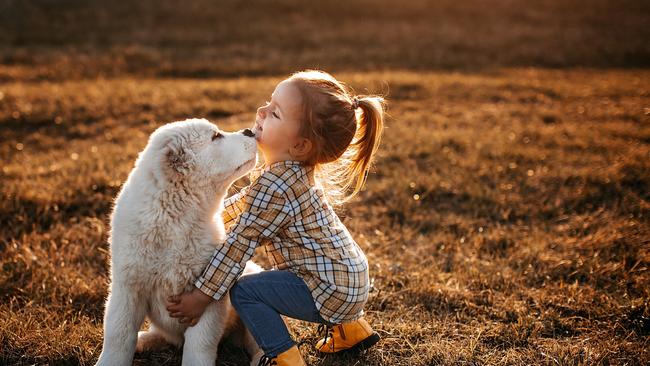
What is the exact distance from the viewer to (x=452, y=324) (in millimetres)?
3549

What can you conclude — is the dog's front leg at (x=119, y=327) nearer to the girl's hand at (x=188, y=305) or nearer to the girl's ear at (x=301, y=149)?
the girl's hand at (x=188, y=305)

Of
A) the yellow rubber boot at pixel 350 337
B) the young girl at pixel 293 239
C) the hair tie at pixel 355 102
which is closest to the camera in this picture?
the young girl at pixel 293 239

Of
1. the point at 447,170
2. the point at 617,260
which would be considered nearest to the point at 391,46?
the point at 447,170

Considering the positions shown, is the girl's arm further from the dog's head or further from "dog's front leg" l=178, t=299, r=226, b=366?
the dog's head

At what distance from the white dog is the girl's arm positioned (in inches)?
2.7

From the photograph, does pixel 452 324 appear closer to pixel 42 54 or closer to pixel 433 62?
pixel 433 62

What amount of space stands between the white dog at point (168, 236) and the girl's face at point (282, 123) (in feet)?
0.58

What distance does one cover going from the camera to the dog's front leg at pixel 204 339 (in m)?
2.72

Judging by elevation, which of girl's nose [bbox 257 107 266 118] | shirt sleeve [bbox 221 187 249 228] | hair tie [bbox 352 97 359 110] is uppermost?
hair tie [bbox 352 97 359 110]

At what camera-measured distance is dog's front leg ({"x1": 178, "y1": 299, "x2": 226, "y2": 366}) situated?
8.92 ft

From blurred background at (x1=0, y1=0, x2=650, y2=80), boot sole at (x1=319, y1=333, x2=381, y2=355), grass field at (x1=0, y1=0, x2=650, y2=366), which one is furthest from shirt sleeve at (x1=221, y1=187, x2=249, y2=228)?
blurred background at (x1=0, y1=0, x2=650, y2=80)

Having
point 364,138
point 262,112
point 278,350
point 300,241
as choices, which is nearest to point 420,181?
point 364,138

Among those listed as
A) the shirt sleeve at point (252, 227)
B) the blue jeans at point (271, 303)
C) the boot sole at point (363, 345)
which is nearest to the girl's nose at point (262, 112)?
the shirt sleeve at point (252, 227)

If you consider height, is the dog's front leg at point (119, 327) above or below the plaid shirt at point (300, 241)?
below
